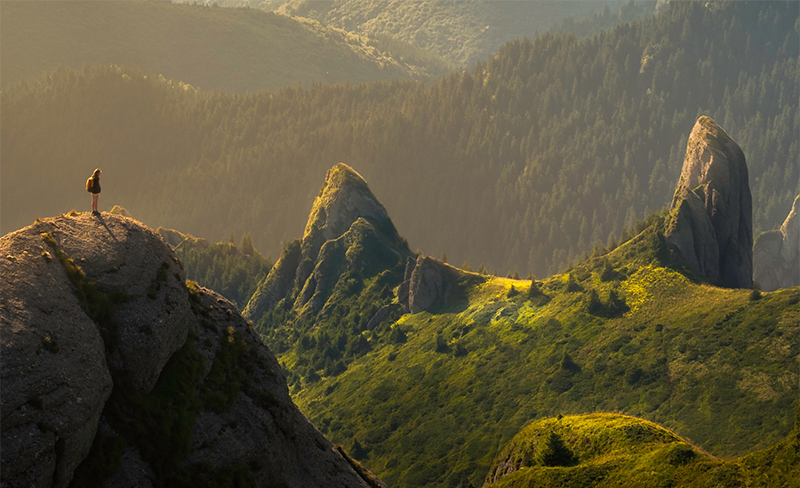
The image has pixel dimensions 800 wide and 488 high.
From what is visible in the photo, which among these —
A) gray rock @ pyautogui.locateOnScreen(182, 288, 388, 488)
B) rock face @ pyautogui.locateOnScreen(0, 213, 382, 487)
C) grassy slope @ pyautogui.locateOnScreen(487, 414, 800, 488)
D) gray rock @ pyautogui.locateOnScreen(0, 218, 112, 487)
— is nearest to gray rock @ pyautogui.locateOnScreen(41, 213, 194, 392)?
rock face @ pyautogui.locateOnScreen(0, 213, 382, 487)

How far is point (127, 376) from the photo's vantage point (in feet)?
164

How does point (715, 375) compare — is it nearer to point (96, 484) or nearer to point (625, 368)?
point (625, 368)

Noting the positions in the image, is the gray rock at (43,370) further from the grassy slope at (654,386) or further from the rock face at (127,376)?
the grassy slope at (654,386)

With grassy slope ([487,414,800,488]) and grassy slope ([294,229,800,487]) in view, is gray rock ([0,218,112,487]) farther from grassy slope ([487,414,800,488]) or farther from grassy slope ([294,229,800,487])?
grassy slope ([294,229,800,487])

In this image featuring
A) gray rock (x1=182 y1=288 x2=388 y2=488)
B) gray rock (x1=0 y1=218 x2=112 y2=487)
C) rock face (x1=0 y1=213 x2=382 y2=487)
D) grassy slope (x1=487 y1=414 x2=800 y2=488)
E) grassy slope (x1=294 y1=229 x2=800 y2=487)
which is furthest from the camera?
grassy slope (x1=294 y1=229 x2=800 y2=487)

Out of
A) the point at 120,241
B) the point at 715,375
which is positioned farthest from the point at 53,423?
the point at 715,375

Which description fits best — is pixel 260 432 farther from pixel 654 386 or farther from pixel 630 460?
pixel 654 386

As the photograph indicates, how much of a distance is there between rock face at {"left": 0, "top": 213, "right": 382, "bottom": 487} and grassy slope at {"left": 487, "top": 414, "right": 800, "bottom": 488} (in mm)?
24328

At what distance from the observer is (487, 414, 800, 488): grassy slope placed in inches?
2330

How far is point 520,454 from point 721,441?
6726cm

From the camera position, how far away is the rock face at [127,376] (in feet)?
141

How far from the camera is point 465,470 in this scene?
6658 inches

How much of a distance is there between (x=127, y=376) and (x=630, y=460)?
4634 centimetres

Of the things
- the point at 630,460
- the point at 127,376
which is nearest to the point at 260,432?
the point at 127,376
